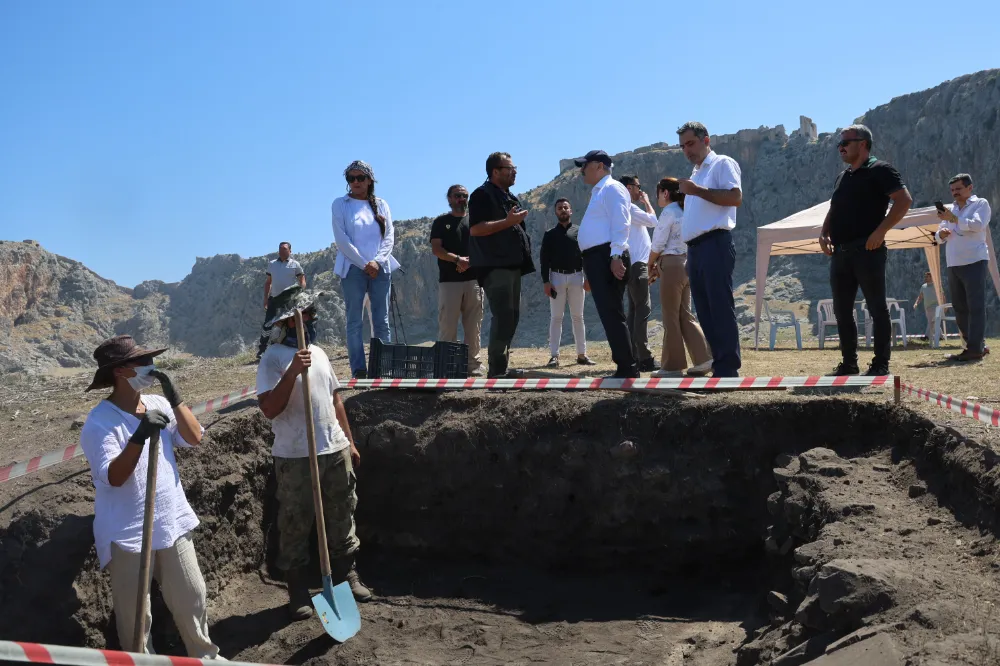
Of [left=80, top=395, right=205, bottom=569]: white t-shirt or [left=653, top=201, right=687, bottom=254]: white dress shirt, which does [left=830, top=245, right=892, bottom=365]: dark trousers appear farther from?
[left=80, top=395, right=205, bottom=569]: white t-shirt

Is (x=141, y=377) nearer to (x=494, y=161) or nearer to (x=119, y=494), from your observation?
(x=119, y=494)

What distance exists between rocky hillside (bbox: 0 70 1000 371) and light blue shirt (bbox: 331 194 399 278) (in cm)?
2493

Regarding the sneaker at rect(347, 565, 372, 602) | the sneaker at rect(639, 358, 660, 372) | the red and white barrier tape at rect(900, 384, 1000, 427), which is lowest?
the sneaker at rect(347, 565, 372, 602)

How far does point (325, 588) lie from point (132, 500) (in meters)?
1.58

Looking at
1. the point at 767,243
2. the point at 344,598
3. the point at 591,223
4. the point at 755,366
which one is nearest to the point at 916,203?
the point at 767,243

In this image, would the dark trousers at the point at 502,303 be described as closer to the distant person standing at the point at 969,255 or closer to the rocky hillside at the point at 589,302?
the distant person standing at the point at 969,255

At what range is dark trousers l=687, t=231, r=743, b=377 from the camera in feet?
20.4

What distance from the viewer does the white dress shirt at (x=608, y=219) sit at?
6426 mm

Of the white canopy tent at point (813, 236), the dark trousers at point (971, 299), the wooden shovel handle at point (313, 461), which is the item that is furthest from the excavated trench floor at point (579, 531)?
the white canopy tent at point (813, 236)

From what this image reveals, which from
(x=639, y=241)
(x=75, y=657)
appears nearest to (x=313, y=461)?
(x=75, y=657)

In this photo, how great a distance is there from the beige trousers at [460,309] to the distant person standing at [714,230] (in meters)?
2.75

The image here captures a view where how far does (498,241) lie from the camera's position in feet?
22.7

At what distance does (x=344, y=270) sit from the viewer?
7.34m

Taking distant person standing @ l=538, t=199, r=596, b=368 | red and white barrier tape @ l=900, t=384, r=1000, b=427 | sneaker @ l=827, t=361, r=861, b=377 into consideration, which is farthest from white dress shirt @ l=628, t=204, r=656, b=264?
red and white barrier tape @ l=900, t=384, r=1000, b=427
